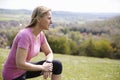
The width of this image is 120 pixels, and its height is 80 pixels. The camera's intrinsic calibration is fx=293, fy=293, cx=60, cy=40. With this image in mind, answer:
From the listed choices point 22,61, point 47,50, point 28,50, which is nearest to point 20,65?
point 22,61

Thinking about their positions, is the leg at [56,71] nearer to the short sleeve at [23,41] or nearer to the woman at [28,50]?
the woman at [28,50]

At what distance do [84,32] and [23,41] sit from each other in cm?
2918

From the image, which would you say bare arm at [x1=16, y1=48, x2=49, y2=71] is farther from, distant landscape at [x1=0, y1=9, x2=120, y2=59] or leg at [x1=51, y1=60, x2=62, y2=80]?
distant landscape at [x1=0, y1=9, x2=120, y2=59]

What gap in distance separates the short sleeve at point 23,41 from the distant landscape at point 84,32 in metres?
14.8

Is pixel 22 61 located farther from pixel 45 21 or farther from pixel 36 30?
pixel 45 21

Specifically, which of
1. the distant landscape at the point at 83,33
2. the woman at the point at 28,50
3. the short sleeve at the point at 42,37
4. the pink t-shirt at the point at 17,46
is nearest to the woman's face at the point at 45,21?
the woman at the point at 28,50

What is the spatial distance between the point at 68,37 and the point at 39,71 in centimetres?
2529

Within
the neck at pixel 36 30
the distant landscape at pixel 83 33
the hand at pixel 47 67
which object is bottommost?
the distant landscape at pixel 83 33

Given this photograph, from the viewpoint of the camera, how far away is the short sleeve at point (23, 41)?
9.94 ft

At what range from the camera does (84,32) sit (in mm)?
32062

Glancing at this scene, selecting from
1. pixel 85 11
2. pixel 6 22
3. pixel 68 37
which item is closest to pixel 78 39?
pixel 68 37

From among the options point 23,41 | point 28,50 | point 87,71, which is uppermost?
point 23,41

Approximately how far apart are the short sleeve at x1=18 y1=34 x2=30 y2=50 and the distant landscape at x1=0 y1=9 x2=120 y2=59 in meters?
14.8

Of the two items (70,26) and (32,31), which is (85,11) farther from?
(32,31)
